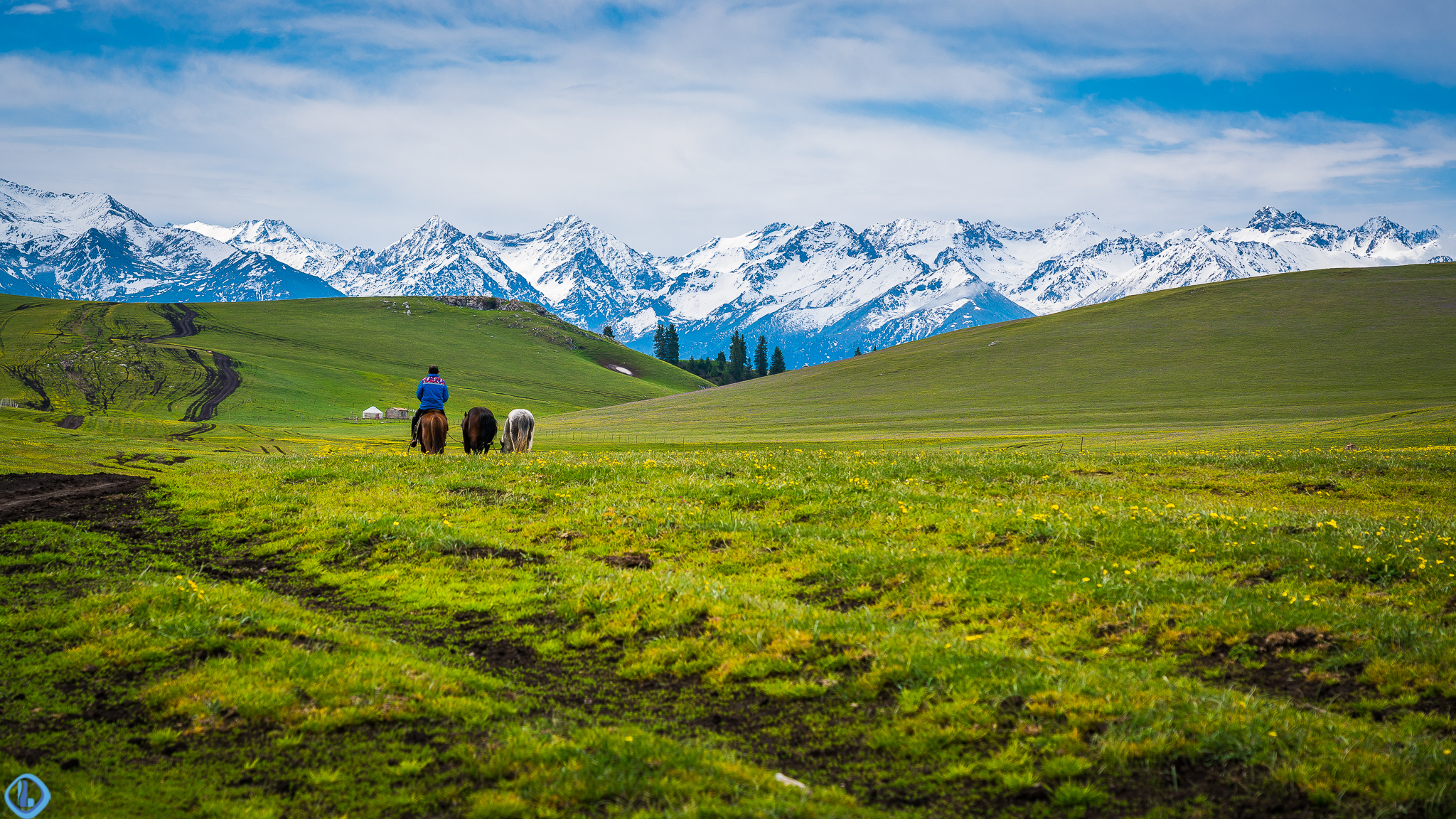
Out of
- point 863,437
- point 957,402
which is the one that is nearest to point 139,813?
point 863,437

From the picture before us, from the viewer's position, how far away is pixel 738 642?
10219 millimetres

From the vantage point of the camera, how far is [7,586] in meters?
11.3

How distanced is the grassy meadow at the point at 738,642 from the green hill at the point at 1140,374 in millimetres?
55118

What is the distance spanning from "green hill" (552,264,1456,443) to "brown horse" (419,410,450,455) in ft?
146

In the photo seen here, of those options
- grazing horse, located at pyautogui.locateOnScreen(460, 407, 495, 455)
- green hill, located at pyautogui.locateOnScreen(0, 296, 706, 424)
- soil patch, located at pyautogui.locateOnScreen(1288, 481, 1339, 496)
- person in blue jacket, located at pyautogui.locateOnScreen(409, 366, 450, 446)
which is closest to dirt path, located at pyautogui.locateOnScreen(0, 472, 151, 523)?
person in blue jacket, located at pyautogui.locateOnScreen(409, 366, 450, 446)

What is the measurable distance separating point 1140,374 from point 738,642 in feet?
407

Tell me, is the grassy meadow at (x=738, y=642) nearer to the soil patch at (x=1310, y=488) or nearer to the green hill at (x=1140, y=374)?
the soil patch at (x=1310, y=488)

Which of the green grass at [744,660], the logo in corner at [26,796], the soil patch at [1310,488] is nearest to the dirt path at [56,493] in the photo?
the green grass at [744,660]

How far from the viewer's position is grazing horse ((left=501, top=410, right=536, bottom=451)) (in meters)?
33.3

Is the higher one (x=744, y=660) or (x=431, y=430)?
(x=431, y=430)

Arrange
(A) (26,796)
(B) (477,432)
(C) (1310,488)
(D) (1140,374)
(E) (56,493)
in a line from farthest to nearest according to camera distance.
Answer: (D) (1140,374) → (B) (477,432) → (C) (1310,488) → (E) (56,493) → (A) (26,796)

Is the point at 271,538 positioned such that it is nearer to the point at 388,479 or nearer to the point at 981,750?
the point at 388,479

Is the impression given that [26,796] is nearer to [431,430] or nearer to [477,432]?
[431,430]

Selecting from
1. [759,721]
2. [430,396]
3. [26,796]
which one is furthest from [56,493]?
[759,721]
